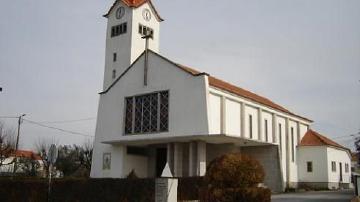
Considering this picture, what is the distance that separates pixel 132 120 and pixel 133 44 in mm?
12063

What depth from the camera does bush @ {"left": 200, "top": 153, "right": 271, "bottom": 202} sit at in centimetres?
1661

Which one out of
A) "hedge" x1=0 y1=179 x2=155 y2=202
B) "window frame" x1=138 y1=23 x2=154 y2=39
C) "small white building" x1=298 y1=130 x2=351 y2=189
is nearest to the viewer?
"hedge" x1=0 y1=179 x2=155 y2=202

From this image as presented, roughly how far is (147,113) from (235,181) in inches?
828

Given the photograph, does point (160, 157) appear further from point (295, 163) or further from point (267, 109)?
point (295, 163)

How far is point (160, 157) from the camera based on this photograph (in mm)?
40812

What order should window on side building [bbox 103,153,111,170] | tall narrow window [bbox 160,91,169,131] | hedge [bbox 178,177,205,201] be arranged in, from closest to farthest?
hedge [bbox 178,177,205,201] → tall narrow window [bbox 160,91,169,131] → window on side building [bbox 103,153,111,170]

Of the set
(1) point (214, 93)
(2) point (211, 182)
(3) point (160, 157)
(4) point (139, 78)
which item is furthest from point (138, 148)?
(2) point (211, 182)

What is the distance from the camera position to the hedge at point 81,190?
2214 centimetres

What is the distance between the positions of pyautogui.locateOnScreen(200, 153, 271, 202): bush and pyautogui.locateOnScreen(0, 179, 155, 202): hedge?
212 inches

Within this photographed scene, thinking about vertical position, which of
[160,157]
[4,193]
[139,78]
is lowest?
[4,193]

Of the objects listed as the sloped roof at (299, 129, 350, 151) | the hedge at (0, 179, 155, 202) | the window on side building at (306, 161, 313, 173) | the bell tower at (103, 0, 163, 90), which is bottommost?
the hedge at (0, 179, 155, 202)

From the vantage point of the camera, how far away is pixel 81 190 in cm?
2373

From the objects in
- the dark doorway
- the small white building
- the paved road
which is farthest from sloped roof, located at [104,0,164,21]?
the paved road

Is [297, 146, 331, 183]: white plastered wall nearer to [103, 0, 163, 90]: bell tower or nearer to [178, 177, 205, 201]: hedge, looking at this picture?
[103, 0, 163, 90]: bell tower
